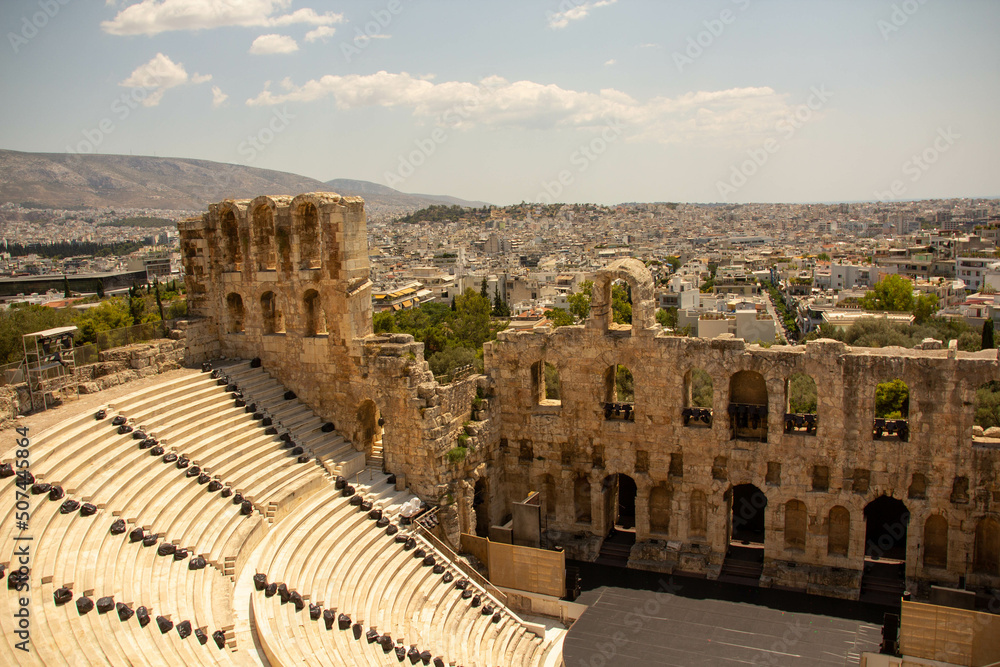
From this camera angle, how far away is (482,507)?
26.2 metres

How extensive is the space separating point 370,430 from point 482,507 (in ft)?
16.0

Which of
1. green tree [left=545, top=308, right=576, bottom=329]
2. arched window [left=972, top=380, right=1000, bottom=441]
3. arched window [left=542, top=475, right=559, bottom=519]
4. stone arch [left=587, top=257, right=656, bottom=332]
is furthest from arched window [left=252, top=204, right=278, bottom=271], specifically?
green tree [left=545, top=308, right=576, bottom=329]

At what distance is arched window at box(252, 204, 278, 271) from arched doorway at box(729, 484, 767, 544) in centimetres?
1883

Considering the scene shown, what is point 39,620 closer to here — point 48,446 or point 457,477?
point 48,446

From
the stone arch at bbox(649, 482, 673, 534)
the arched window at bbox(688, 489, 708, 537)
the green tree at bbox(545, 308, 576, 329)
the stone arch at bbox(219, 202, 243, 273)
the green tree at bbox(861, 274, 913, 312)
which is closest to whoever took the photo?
the arched window at bbox(688, 489, 708, 537)

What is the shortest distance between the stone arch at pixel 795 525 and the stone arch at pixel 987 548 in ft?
15.1

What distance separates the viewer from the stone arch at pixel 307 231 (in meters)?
24.8

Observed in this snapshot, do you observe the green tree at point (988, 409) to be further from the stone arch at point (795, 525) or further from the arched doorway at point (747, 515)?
the stone arch at point (795, 525)

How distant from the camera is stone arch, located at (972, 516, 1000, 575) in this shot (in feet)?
69.2

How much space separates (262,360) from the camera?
2622 cm

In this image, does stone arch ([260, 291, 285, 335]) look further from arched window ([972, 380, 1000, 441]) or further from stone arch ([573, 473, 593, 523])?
arched window ([972, 380, 1000, 441])

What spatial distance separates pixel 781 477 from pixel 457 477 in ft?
33.8

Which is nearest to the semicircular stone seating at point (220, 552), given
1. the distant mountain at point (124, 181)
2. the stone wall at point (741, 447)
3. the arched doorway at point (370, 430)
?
the arched doorway at point (370, 430)

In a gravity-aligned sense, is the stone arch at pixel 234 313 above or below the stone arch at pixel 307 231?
below
